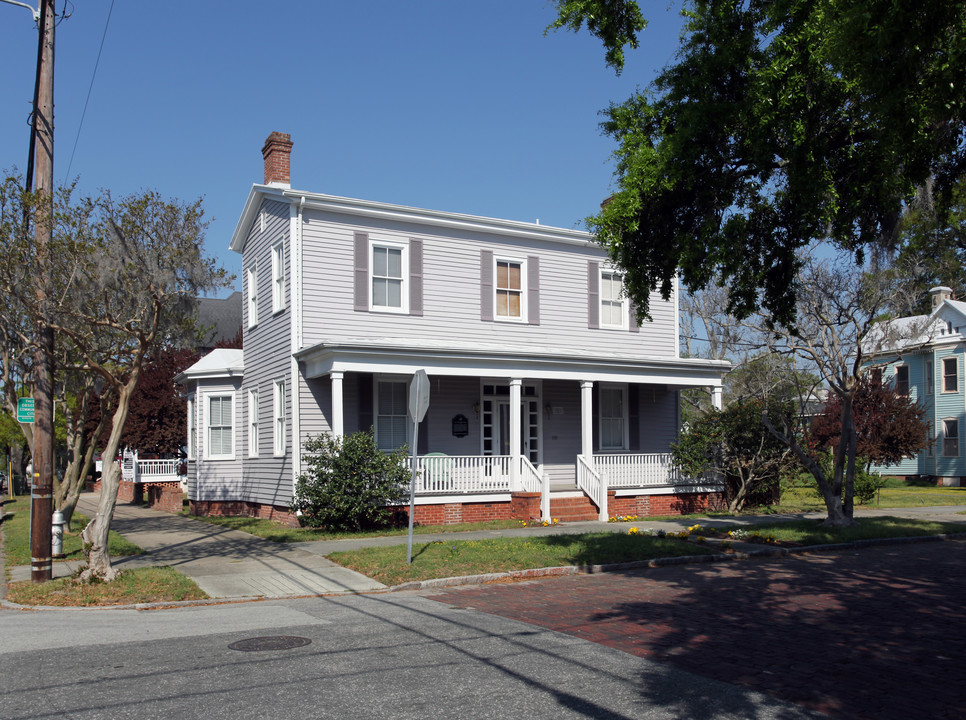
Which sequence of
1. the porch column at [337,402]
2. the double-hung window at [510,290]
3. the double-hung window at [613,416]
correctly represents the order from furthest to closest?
1. the double-hung window at [613,416]
2. the double-hung window at [510,290]
3. the porch column at [337,402]

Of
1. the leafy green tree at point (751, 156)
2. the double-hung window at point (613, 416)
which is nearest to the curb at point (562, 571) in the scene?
the leafy green tree at point (751, 156)

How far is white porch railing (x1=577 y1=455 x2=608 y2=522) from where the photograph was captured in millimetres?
20000

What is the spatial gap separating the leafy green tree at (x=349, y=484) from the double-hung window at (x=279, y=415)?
2.80 metres

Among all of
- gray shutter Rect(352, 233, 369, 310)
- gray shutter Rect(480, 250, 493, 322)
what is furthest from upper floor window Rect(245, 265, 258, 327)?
gray shutter Rect(480, 250, 493, 322)

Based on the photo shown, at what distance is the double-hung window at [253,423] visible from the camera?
74.1ft

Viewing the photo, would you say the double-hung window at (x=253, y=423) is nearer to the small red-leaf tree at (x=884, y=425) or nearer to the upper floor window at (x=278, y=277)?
the upper floor window at (x=278, y=277)

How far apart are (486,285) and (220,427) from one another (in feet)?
28.1

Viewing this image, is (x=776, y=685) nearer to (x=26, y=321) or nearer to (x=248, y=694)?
(x=248, y=694)

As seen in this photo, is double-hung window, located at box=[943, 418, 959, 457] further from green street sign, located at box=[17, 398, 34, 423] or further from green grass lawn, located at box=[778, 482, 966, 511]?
green street sign, located at box=[17, 398, 34, 423]

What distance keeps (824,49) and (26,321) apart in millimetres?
12862

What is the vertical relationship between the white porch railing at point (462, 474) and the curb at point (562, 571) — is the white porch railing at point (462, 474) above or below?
above

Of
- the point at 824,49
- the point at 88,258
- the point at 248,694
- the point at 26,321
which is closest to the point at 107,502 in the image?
the point at 88,258

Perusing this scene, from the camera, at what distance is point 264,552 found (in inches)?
587

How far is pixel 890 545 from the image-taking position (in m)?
15.3
